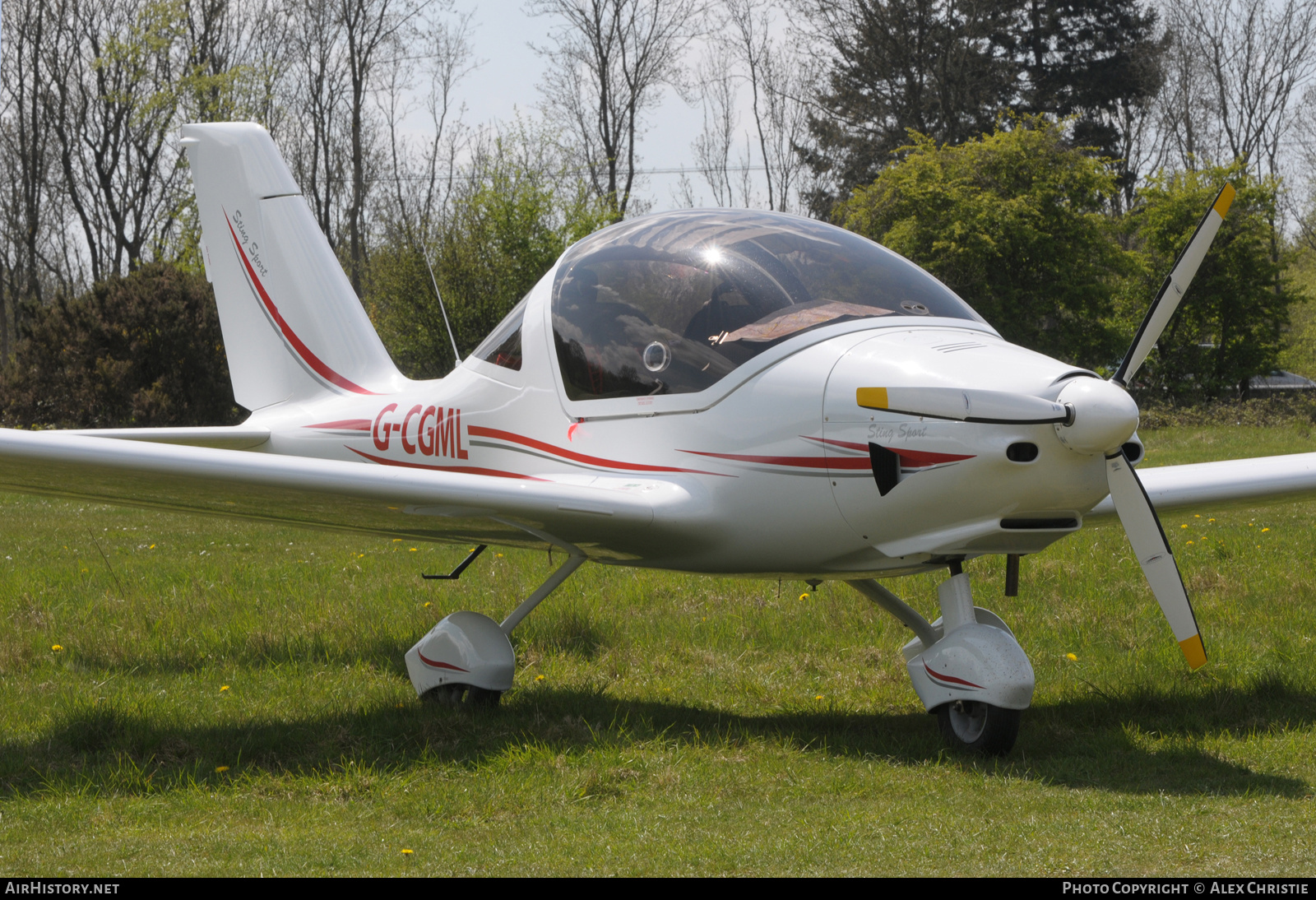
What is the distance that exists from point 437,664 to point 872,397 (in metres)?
2.55

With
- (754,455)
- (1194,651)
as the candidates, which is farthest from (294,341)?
(1194,651)

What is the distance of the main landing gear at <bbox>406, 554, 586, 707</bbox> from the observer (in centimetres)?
522

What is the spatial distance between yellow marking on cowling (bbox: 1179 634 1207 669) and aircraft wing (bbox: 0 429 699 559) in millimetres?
1922

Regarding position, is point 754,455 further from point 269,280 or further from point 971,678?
point 269,280

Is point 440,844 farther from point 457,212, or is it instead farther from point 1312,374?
point 1312,374

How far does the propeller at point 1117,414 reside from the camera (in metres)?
3.67

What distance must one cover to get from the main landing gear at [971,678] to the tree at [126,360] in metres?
23.6

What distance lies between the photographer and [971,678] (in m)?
4.19

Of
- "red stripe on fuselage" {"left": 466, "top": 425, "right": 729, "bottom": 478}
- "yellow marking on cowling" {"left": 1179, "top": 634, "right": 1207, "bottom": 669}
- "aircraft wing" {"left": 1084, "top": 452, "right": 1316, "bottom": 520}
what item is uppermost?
"red stripe on fuselage" {"left": 466, "top": 425, "right": 729, "bottom": 478}

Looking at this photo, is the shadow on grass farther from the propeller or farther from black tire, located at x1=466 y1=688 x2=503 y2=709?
the propeller

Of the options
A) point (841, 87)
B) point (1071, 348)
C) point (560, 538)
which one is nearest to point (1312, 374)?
point (1071, 348)

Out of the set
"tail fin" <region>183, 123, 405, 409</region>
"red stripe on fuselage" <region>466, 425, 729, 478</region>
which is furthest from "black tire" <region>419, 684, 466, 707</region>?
"tail fin" <region>183, 123, 405, 409</region>

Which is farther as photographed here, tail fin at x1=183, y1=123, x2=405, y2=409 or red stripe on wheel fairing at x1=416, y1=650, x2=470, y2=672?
tail fin at x1=183, y1=123, x2=405, y2=409

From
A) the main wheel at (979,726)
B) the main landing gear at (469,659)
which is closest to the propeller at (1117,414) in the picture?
the main wheel at (979,726)
